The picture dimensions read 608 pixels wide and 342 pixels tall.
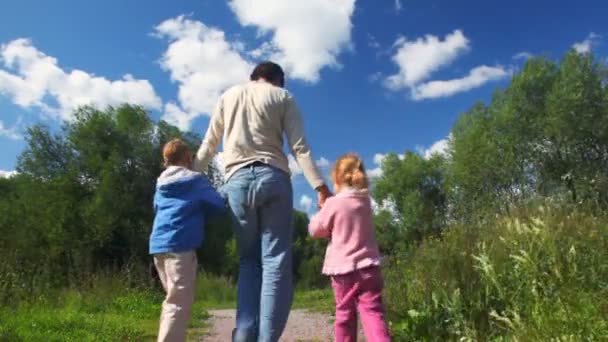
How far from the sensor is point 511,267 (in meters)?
4.59

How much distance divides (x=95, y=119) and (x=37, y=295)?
94.0ft

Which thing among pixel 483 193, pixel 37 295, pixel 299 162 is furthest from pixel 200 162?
pixel 37 295

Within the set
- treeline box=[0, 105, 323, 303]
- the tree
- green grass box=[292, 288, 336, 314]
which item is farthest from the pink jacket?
the tree

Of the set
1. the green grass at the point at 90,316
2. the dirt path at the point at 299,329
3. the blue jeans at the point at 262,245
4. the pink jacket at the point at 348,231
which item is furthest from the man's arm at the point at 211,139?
the green grass at the point at 90,316

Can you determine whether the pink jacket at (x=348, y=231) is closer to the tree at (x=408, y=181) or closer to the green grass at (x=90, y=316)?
the green grass at (x=90, y=316)

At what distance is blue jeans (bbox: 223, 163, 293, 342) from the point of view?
12.2 ft

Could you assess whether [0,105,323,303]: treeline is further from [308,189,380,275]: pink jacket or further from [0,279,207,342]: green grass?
[308,189,380,275]: pink jacket

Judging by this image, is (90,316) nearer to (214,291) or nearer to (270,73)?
(270,73)

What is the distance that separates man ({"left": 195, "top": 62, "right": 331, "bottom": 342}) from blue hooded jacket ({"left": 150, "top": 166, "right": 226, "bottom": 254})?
30 cm

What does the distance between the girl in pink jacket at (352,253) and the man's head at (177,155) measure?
111cm

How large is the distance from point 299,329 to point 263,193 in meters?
3.39

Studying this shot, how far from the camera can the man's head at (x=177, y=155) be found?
4.42m

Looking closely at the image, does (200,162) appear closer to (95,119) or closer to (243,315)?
(243,315)

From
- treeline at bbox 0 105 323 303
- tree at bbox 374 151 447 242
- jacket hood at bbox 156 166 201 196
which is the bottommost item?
jacket hood at bbox 156 166 201 196
